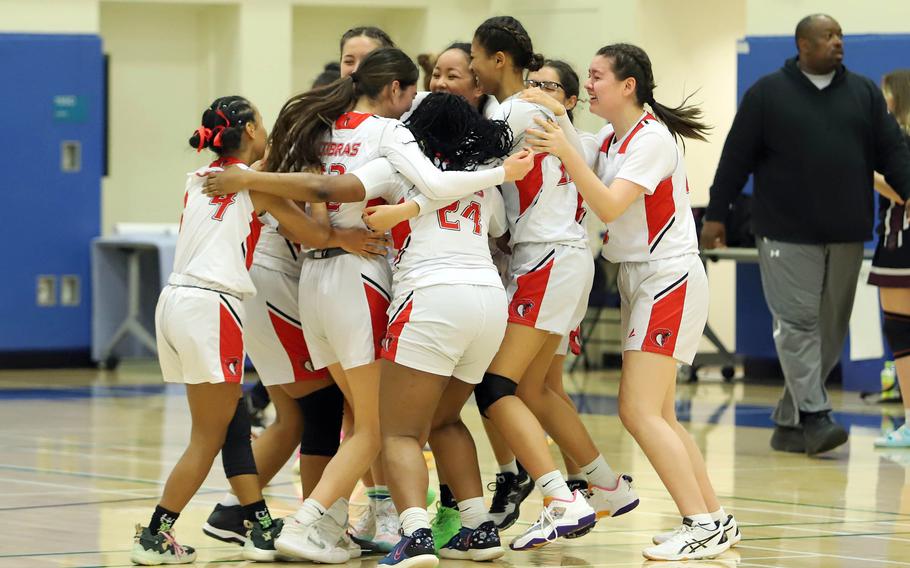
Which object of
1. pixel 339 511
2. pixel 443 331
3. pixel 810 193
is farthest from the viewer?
pixel 810 193

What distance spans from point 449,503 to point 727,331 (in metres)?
9.48

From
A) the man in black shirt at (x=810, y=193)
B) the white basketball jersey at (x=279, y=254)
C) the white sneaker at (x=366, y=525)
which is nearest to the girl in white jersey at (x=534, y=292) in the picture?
the white sneaker at (x=366, y=525)

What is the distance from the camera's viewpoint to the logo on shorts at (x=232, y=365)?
4.71 m

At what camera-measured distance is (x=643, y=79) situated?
5.11 meters

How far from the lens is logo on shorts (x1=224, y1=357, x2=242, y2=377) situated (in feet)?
15.5

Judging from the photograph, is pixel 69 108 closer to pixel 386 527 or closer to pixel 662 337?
pixel 386 527

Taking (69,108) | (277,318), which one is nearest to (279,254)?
(277,318)

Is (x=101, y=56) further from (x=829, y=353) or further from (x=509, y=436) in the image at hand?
(x=509, y=436)

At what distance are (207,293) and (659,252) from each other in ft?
4.82

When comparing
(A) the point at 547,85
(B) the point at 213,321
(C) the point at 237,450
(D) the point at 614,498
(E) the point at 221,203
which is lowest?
(D) the point at 614,498

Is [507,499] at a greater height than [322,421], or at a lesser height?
lesser

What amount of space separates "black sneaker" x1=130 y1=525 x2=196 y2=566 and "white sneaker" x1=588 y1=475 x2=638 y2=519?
1.42 metres

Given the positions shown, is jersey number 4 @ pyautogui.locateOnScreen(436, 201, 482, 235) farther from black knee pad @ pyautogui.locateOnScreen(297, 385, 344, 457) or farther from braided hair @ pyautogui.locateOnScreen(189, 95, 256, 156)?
black knee pad @ pyautogui.locateOnScreen(297, 385, 344, 457)

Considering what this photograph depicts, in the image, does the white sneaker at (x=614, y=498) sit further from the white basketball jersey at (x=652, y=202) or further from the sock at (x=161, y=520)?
the sock at (x=161, y=520)
